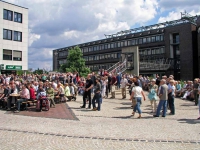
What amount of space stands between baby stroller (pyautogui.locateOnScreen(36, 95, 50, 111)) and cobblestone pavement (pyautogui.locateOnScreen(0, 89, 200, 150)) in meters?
1.75

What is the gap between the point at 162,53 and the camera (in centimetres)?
6000

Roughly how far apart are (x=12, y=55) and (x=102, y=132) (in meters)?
32.7

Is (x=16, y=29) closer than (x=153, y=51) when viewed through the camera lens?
Yes

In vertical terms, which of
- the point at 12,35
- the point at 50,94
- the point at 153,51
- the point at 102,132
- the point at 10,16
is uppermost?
the point at 10,16

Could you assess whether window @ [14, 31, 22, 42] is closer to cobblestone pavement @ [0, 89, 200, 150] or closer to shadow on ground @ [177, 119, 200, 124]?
cobblestone pavement @ [0, 89, 200, 150]

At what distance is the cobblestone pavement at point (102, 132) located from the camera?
7072mm

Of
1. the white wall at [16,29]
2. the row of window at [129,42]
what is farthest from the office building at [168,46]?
the white wall at [16,29]

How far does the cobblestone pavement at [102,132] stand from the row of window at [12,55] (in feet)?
90.0

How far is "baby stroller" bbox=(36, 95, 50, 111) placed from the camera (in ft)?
44.9

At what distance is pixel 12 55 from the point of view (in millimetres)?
38000

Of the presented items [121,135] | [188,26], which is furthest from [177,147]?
[188,26]

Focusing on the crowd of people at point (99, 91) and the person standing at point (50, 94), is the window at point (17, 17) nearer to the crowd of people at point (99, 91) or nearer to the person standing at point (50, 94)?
the crowd of people at point (99, 91)

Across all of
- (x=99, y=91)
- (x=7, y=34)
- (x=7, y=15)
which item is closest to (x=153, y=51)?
(x=7, y=34)

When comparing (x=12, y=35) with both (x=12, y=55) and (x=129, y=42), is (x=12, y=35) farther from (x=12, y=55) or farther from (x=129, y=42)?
(x=129, y=42)
